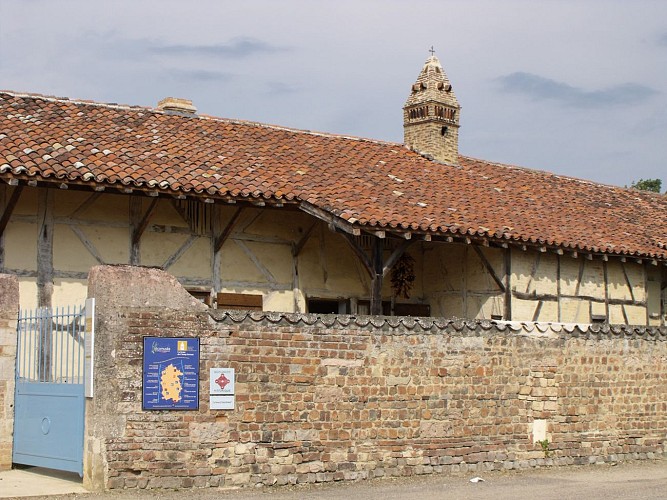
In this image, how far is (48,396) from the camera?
38.6 ft

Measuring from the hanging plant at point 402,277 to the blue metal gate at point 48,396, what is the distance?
25.2 feet

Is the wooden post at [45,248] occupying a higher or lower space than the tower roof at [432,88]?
lower

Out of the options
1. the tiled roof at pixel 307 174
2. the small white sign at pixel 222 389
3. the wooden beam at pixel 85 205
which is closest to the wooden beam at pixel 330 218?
the tiled roof at pixel 307 174

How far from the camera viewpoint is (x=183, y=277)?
52.7ft

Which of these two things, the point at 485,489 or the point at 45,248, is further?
the point at 45,248

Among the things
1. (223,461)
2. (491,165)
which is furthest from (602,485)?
(491,165)

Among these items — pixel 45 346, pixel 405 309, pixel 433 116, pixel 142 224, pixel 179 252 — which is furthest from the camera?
pixel 433 116

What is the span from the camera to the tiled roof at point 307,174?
1516 centimetres

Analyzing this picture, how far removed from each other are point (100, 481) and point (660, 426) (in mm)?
8998

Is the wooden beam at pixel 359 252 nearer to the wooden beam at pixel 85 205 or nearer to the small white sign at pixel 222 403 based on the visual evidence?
the wooden beam at pixel 85 205

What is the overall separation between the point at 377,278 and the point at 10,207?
19.3 ft

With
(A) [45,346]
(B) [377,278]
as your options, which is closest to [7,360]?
(A) [45,346]

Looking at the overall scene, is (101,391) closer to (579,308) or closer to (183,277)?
(183,277)

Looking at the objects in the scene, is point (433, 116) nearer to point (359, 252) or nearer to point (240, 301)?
point (359, 252)
